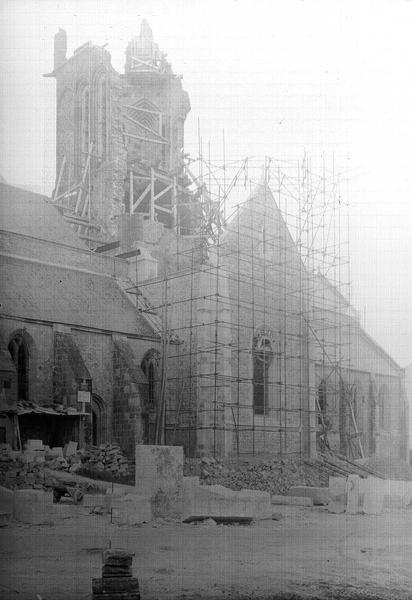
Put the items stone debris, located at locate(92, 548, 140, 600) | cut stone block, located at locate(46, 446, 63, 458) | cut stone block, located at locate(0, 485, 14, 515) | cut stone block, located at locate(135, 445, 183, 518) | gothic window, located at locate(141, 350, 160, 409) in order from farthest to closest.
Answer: gothic window, located at locate(141, 350, 160, 409) → cut stone block, located at locate(46, 446, 63, 458) → cut stone block, located at locate(135, 445, 183, 518) → cut stone block, located at locate(0, 485, 14, 515) → stone debris, located at locate(92, 548, 140, 600)

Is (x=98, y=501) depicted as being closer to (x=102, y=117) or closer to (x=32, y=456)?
(x=32, y=456)

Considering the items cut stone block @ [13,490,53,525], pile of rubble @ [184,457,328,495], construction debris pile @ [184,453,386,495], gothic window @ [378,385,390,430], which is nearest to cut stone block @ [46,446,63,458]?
construction debris pile @ [184,453,386,495]

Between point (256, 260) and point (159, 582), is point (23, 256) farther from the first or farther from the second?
point (159, 582)

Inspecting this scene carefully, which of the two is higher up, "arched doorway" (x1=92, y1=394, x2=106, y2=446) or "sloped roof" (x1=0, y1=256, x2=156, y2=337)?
"sloped roof" (x1=0, y1=256, x2=156, y2=337)

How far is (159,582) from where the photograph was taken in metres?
11.4

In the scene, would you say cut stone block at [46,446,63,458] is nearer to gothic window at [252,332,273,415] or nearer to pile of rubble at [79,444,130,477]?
pile of rubble at [79,444,130,477]

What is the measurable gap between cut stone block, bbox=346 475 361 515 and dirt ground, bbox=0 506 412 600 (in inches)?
130

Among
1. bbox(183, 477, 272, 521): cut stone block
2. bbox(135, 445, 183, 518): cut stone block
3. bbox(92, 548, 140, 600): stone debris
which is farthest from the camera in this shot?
bbox(183, 477, 272, 521): cut stone block

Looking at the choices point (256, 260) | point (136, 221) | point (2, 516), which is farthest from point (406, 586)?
point (136, 221)

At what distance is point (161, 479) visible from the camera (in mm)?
16891

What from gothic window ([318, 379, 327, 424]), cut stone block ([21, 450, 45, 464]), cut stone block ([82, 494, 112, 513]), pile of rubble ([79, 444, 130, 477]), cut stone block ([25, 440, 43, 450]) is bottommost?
cut stone block ([82, 494, 112, 513])

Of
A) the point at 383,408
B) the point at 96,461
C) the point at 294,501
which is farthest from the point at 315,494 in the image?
the point at 383,408

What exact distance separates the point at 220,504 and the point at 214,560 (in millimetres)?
4612

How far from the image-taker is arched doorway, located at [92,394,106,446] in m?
27.4
